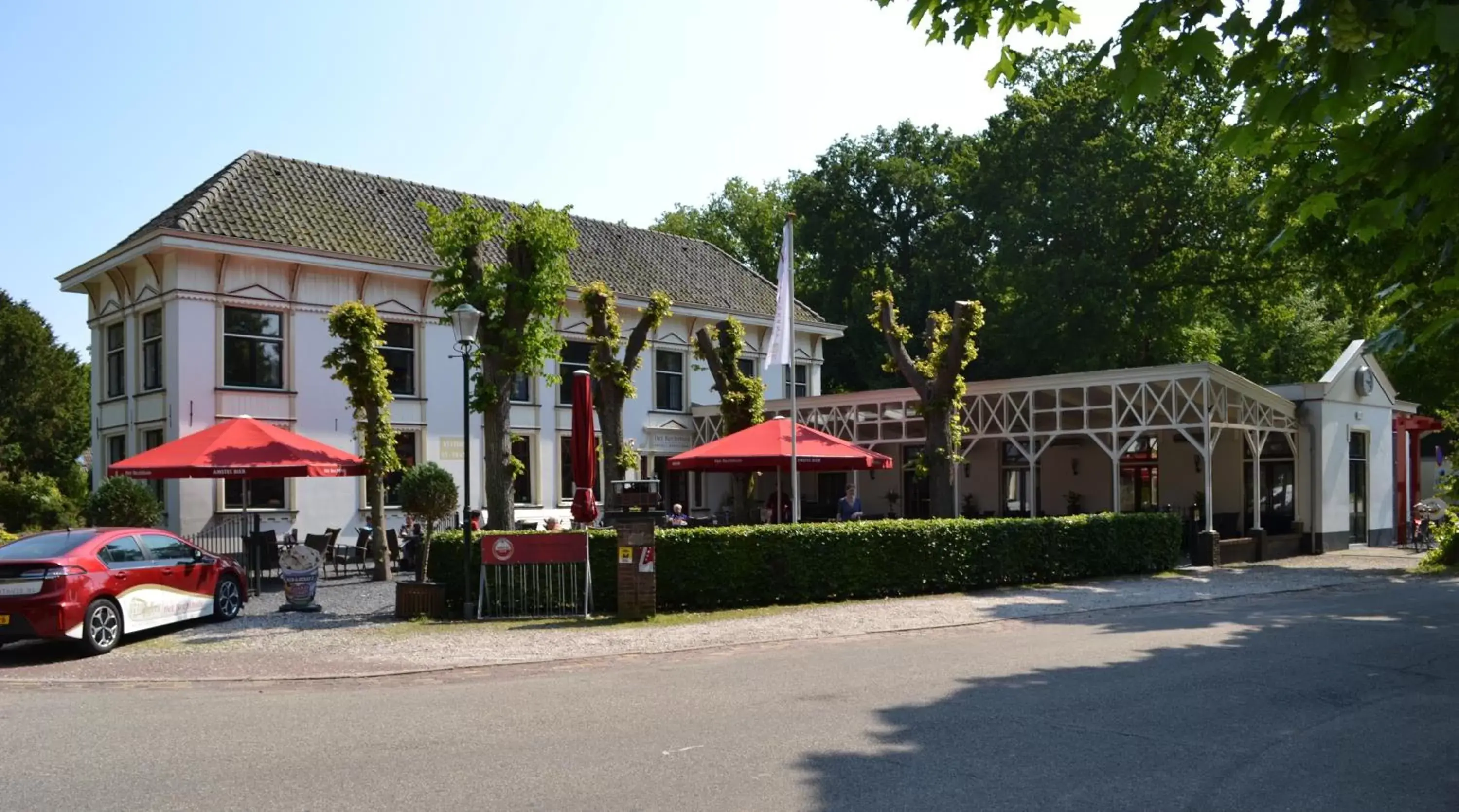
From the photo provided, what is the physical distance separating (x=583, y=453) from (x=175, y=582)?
5675 mm

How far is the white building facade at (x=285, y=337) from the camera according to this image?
23.9 metres

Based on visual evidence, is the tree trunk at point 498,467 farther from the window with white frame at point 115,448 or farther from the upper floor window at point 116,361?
the window with white frame at point 115,448

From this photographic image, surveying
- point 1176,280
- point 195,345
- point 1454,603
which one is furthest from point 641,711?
point 1176,280

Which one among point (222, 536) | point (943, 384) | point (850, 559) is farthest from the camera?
point (222, 536)

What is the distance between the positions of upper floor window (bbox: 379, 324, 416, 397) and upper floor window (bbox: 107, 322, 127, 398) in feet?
18.4

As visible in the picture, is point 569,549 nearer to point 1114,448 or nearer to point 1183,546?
point 1114,448

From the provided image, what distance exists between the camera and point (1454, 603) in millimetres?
16625

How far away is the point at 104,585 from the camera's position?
12727 mm

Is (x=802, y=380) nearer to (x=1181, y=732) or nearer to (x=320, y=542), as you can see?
(x=320, y=542)

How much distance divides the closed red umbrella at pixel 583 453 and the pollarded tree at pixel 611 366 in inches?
171

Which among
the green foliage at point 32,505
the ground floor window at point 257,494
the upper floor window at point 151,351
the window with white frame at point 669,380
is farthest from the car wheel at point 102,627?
the green foliage at point 32,505

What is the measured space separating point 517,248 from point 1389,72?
1474 centimetres

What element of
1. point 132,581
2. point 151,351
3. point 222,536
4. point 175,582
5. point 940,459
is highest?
point 151,351

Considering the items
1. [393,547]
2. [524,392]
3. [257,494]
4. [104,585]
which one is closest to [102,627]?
[104,585]
